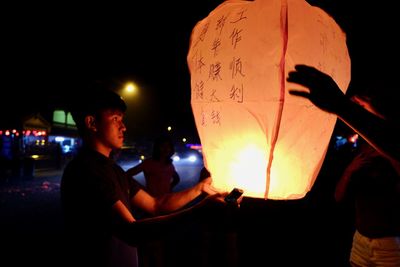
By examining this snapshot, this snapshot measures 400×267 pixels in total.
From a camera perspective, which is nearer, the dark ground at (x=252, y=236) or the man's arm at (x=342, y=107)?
the man's arm at (x=342, y=107)

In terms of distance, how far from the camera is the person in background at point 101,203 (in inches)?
82.4

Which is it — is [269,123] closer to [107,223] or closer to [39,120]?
[107,223]

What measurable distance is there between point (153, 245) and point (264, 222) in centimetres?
393

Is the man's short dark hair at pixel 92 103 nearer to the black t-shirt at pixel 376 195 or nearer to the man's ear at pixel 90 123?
the man's ear at pixel 90 123

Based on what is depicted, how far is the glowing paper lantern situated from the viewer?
160 centimetres

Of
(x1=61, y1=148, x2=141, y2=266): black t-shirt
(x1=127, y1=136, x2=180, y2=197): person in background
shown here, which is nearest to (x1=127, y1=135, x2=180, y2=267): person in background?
(x1=127, y1=136, x2=180, y2=197): person in background

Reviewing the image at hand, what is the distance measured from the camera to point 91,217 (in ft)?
7.14

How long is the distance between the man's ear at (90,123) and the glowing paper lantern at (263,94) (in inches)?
41.6

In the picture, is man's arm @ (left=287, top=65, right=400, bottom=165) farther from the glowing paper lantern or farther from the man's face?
the man's face

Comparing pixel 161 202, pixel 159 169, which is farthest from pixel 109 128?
pixel 159 169

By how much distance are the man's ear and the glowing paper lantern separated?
1.06m

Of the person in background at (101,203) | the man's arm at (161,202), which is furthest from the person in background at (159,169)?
the person in background at (101,203)

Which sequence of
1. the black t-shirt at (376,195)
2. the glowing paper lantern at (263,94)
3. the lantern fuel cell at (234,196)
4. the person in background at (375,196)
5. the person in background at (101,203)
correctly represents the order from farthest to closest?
the black t-shirt at (376,195)
the person in background at (375,196)
the person in background at (101,203)
the lantern fuel cell at (234,196)
the glowing paper lantern at (263,94)

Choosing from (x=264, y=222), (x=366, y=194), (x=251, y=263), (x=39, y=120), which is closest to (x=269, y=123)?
(x=366, y=194)
